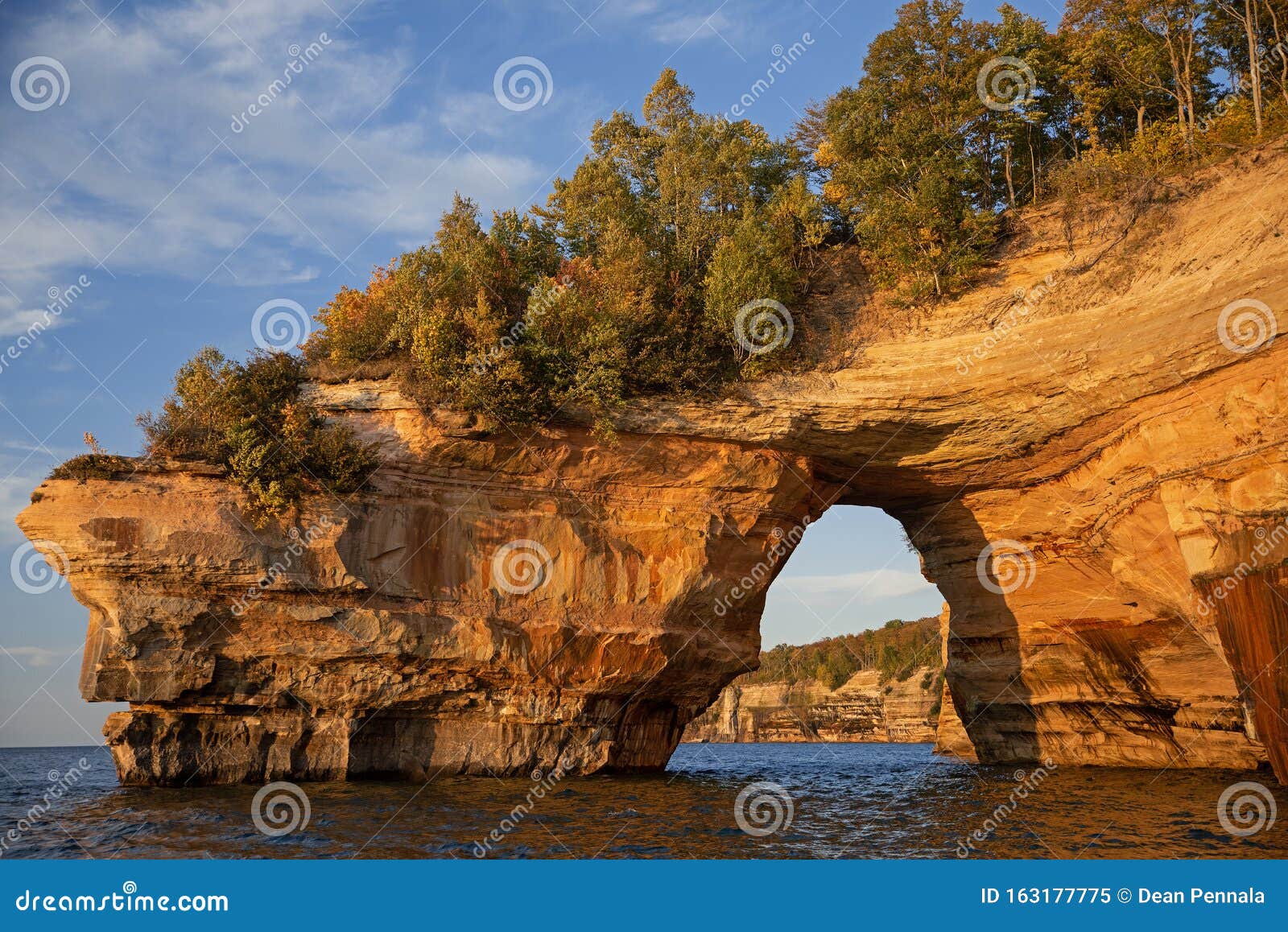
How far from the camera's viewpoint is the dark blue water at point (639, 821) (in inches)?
467

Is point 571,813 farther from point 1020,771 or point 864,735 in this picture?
point 864,735

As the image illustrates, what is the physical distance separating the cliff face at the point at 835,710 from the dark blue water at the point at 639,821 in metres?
55.7

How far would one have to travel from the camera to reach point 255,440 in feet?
65.5

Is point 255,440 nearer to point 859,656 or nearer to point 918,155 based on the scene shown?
point 918,155

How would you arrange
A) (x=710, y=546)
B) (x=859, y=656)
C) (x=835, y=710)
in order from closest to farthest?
(x=710, y=546), (x=835, y=710), (x=859, y=656)

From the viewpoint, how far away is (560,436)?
2200 centimetres

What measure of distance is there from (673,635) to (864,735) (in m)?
68.2

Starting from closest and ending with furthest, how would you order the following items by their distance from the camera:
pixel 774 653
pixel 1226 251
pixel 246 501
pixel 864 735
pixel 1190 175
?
pixel 1226 251, pixel 246 501, pixel 1190 175, pixel 864 735, pixel 774 653

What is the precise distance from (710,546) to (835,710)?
217ft

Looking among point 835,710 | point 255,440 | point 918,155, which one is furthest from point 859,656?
point 255,440

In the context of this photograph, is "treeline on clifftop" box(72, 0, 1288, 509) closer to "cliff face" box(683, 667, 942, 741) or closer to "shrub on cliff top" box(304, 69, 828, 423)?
"shrub on cliff top" box(304, 69, 828, 423)

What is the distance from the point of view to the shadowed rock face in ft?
59.8

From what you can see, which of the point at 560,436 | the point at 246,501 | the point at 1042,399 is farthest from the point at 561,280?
the point at 1042,399

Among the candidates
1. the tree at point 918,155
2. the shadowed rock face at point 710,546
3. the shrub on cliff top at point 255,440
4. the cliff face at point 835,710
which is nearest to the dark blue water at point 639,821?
the shadowed rock face at point 710,546
